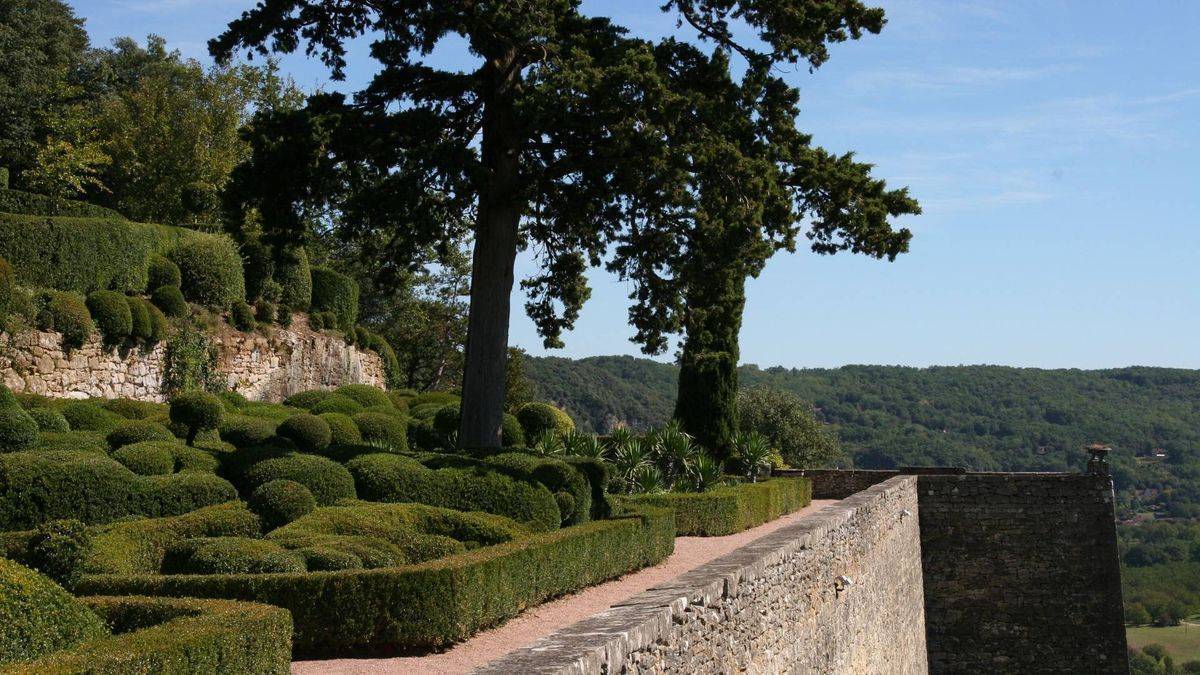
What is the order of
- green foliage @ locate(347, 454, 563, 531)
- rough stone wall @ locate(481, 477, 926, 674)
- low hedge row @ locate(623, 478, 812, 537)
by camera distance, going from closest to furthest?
rough stone wall @ locate(481, 477, 926, 674) < green foliage @ locate(347, 454, 563, 531) < low hedge row @ locate(623, 478, 812, 537)

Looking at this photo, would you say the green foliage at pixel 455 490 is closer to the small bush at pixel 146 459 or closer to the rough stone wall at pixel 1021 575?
the small bush at pixel 146 459

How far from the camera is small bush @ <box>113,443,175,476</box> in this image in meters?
14.1

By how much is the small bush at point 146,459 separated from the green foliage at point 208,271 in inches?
524

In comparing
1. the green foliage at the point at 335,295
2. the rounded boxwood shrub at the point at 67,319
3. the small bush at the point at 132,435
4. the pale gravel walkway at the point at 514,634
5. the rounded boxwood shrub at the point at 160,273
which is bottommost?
the pale gravel walkway at the point at 514,634

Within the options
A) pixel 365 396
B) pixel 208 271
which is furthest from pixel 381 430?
pixel 208 271

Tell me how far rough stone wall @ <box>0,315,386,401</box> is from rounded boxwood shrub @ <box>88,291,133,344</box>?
0.83 ft

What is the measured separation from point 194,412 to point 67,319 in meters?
5.93

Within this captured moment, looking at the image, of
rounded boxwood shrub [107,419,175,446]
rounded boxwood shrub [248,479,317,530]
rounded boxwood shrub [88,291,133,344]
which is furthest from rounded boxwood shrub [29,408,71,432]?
rounded boxwood shrub [88,291,133,344]

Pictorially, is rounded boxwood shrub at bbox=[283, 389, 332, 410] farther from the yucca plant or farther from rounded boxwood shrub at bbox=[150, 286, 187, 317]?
the yucca plant

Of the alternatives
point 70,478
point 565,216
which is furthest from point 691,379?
point 70,478

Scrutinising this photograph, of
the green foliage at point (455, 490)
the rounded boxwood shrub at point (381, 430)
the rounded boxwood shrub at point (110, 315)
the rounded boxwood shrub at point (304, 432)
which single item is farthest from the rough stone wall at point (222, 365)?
the green foliage at point (455, 490)

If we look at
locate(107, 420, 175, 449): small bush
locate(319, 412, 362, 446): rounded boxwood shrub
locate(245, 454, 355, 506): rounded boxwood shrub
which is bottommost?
locate(245, 454, 355, 506): rounded boxwood shrub

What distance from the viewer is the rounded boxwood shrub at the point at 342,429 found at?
65.1 feet

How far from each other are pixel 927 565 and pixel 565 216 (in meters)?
8.74
